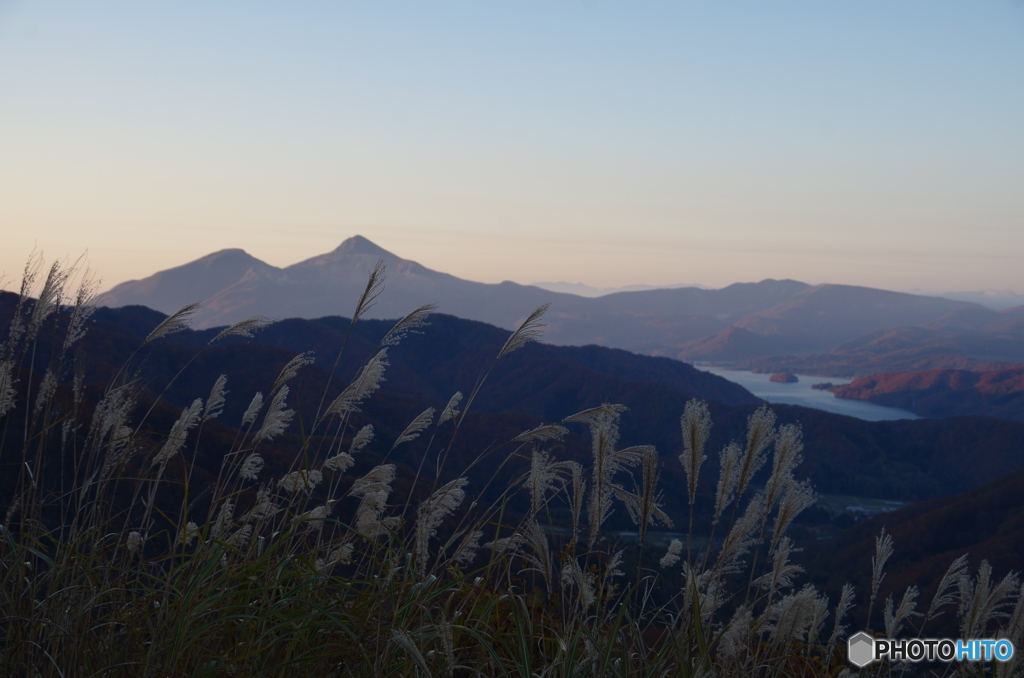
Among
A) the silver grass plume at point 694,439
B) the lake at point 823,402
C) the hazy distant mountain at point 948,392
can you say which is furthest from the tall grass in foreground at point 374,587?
the hazy distant mountain at point 948,392

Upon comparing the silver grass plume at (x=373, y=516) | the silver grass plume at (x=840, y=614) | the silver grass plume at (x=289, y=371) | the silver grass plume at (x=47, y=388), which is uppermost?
the silver grass plume at (x=289, y=371)

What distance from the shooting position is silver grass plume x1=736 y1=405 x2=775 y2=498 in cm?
211

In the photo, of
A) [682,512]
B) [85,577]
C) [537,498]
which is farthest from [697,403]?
[682,512]

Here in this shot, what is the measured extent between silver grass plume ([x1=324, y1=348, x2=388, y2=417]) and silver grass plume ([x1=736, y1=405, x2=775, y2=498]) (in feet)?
5.02

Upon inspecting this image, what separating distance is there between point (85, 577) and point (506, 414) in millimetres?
58731

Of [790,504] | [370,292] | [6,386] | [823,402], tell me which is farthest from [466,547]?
[823,402]

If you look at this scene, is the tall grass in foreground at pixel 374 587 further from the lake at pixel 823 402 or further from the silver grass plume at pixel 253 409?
the lake at pixel 823 402

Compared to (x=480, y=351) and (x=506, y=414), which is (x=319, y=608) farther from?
(x=480, y=351)

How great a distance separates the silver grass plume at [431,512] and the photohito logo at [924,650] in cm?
186

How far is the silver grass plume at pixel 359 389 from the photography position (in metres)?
2.87

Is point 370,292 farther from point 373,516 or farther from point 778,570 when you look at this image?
point 778,570

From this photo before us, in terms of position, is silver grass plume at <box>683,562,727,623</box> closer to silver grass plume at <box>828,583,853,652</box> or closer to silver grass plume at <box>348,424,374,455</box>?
silver grass plume at <box>828,583,853,652</box>

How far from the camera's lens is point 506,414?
61.0m

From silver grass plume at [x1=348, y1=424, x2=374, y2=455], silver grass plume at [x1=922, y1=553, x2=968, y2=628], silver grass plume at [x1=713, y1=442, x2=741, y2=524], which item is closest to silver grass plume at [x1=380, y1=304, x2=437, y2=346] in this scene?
silver grass plume at [x1=348, y1=424, x2=374, y2=455]
